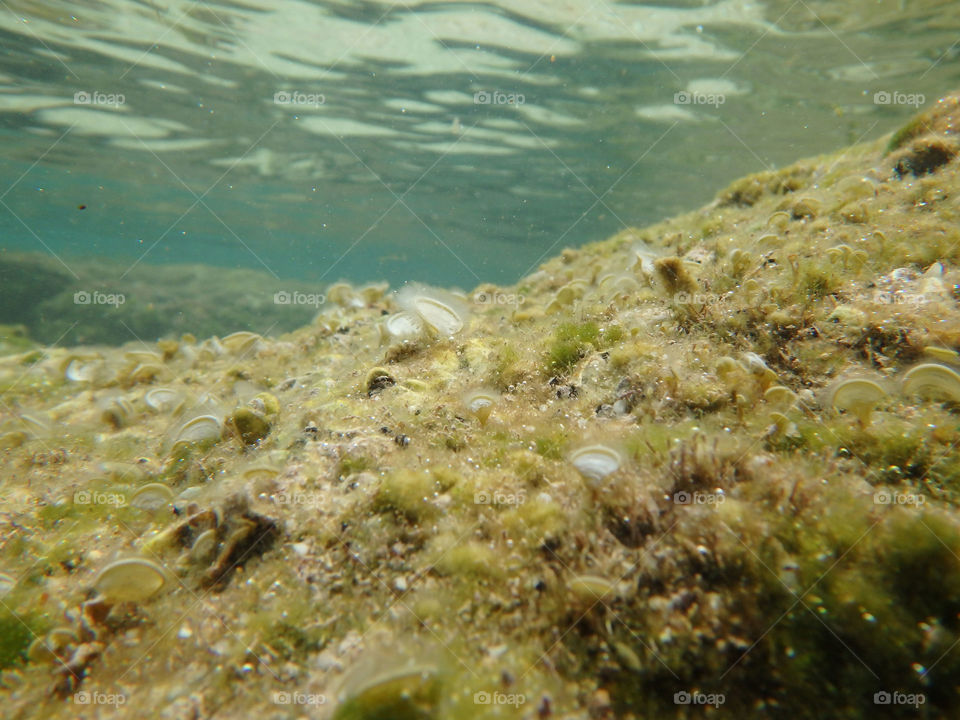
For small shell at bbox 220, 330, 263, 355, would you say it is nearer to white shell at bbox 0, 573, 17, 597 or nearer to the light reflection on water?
white shell at bbox 0, 573, 17, 597

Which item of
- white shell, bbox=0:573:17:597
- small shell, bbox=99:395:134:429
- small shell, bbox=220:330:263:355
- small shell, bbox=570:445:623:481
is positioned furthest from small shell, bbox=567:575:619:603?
small shell, bbox=220:330:263:355

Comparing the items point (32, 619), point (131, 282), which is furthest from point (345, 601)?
point (131, 282)

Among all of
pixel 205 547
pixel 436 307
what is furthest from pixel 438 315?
pixel 205 547

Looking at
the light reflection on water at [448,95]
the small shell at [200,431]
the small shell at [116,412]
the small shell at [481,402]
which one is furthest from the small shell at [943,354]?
the light reflection on water at [448,95]

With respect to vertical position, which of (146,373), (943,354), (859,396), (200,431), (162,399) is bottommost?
(146,373)

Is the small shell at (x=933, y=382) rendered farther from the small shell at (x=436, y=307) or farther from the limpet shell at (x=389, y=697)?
the small shell at (x=436, y=307)

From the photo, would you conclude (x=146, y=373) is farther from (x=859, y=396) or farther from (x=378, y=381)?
(x=859, y=396)
